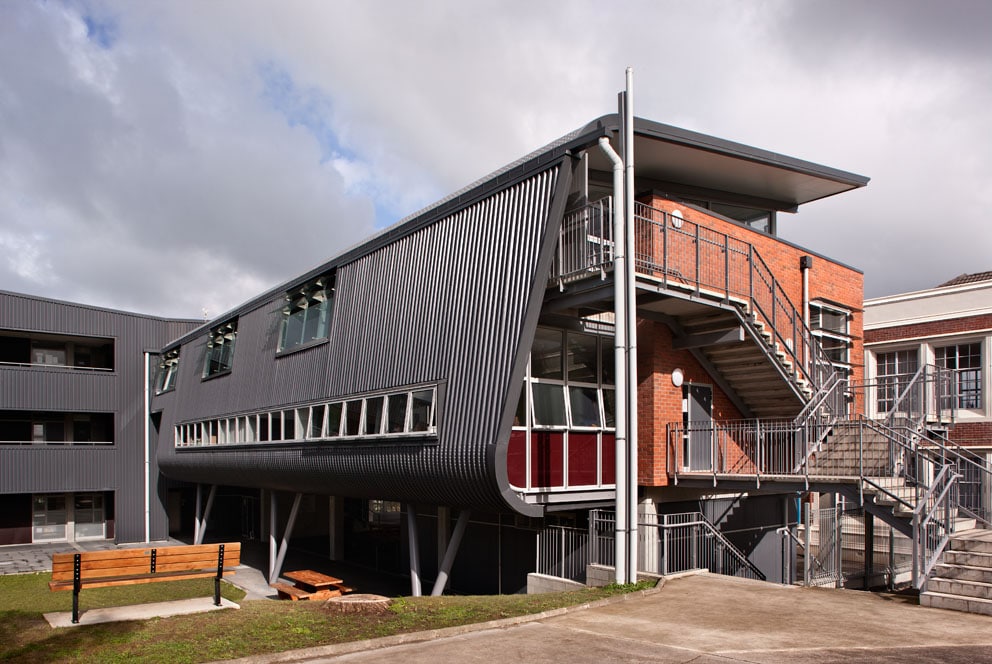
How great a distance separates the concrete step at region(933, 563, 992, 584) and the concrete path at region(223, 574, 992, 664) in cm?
59

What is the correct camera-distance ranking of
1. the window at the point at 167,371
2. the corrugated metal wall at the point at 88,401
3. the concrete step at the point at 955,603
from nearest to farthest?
the concrete step at the point at 955,603 → the corrugated metal wall at the point at 88,401 → the window at the point at 167,371

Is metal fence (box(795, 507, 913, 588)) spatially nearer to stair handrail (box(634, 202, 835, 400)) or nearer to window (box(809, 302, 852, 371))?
stair handrail (box(634, 202, 835, 400))

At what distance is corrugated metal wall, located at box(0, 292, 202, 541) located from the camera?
30.3 meters

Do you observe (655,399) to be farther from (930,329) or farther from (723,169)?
(930,329)

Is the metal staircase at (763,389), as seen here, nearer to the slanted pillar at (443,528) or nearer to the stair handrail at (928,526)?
the stair handrail at (928,526)

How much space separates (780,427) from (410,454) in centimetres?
715

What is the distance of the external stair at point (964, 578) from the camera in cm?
1036

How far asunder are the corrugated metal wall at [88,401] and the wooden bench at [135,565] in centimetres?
2051

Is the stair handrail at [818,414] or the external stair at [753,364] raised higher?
the external stair at [753,364]

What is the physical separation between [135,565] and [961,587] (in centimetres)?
1169

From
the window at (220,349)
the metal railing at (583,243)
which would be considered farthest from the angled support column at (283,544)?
the metal railing at (583,243)

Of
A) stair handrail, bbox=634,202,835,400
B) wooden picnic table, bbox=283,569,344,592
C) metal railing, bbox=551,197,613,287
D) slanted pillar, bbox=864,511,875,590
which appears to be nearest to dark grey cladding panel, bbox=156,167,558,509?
metal railing, bbox=551,197,613,287

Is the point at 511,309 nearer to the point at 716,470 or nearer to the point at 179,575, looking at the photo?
the point at 716,470

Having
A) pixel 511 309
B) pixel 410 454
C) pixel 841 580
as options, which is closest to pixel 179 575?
pixel 410 454
